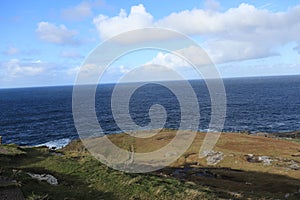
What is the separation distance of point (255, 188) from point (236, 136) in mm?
34932

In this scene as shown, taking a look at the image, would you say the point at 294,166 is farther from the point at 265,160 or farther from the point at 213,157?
the point at 213,157

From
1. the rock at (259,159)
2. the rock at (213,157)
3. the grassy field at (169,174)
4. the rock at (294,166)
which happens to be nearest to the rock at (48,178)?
the grassy field at (169,174)

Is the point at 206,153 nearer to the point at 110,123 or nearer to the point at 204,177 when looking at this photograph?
the point at 204,177

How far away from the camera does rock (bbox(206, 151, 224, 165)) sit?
173 ft

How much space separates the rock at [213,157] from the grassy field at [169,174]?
0.67 m

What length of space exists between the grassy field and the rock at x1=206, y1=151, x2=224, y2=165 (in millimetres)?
674

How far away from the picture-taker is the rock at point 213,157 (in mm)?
52812

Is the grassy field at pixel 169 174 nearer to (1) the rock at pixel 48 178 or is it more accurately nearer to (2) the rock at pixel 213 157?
(1) the rock at pixel 48 178

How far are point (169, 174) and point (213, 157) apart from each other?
12.7m

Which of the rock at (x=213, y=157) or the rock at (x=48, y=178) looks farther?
the rock at (x=213, y=157)

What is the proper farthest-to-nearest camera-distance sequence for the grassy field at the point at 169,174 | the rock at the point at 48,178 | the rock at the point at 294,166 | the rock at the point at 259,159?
the rock at the point at 259,159, the rock at the point at 294,166, the rock at the point at 48,178, the grassy field at the point at 169,174

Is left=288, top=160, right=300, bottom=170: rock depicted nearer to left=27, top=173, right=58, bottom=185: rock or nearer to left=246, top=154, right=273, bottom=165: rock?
left=246, top=154, right=273, bottom=165: rock

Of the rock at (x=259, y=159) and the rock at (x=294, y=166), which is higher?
the rock at (x=259, y=159)

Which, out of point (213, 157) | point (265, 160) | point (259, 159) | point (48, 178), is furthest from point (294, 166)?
point (48, 178)
